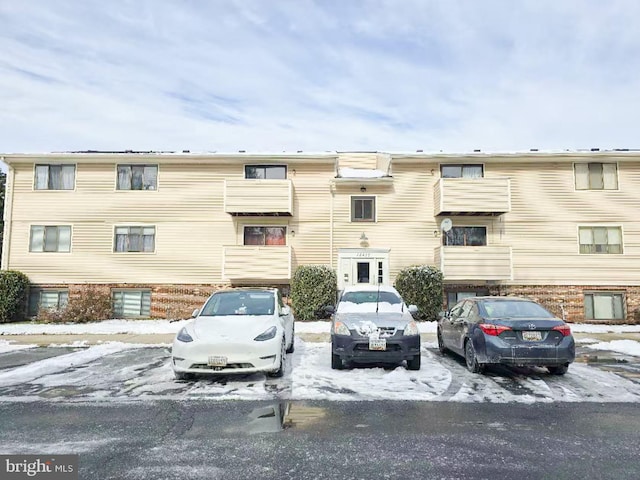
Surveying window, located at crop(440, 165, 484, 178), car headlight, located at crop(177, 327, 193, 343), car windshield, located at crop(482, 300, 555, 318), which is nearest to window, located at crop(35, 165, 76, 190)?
car headlight, located at crop(177, 327, 193, 343)

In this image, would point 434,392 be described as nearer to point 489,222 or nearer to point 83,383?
point 83,383

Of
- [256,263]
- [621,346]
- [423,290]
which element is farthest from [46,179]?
[621,346]

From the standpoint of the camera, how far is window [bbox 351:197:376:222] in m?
20.3

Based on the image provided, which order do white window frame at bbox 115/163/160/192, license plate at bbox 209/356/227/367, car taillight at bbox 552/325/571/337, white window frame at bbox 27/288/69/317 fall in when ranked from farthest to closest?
white window frame at bbox 115/163/160/192
white window frame at bbox 27/288/69/317
car taillight at bbox 552/325/571/337
license plate at bbox 209/356/227/367

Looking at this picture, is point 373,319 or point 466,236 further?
point 466,236

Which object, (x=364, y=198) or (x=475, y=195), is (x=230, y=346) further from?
(x=475, y=195)

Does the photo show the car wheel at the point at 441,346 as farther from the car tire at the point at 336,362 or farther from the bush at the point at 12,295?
the bush at the point at 12,295

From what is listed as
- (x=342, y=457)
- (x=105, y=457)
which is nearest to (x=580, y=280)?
(x=342, y=457)

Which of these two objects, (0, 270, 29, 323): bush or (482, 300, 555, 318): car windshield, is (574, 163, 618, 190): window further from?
(0, 270, 29, 323): bush

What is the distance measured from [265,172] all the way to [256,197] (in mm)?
1944

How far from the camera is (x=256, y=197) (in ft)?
63.1

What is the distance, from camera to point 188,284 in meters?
19.9

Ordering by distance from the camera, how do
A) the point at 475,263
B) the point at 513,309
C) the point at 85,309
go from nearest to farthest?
1. the point at 513,309
2. the point at 85,309
3. the point at 475,263

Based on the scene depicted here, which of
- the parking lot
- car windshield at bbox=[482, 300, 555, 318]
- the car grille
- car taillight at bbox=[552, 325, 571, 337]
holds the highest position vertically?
car windshield at bbox=[482, 300, 555, 318]
